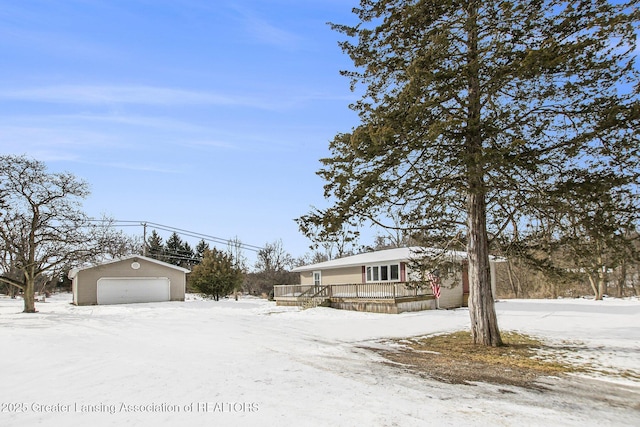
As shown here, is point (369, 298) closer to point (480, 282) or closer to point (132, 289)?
point (480, 282)

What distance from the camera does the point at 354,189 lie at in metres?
10.1

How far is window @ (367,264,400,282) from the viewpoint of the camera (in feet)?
80.6

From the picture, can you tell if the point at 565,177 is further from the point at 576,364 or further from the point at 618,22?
the point at 576,364

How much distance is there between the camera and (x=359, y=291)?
23234 millimetres

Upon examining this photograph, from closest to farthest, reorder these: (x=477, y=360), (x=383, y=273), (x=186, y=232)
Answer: (x=477, y=360), (x=383, y=273), (x=186, y=232)

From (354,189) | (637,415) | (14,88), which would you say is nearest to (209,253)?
(14,88)

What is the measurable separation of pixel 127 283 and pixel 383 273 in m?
19.2

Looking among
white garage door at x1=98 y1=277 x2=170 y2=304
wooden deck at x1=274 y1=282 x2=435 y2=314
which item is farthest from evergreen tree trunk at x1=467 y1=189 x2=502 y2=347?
white garage door at x1=98 y1=277 x2=170 y2=304

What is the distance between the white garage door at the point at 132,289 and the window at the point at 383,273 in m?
16.8

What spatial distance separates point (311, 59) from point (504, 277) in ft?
111

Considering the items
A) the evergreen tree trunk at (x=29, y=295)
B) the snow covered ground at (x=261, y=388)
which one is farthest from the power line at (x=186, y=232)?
the snow covered ground at (x=261, y=388)

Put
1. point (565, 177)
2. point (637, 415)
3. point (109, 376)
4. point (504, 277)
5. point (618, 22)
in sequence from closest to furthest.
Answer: point (637, 415) → point (109, 376) → point (618, 22) → point (565, 177) → point (504, 277)

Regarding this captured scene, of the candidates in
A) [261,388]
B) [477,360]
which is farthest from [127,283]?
[477,360]

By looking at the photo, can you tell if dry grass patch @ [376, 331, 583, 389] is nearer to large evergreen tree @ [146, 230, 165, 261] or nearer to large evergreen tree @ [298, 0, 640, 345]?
large evergreen tree @ [298, 0, 640, 345]
